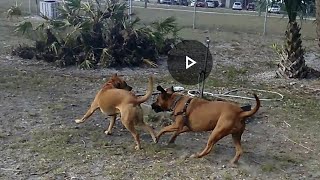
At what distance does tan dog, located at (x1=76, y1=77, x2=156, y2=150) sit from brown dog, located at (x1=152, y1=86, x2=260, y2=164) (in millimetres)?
198

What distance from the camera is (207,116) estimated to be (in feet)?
18.3

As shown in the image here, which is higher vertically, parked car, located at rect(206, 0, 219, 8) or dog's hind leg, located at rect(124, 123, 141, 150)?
parked car, located at rect(206, 0, 219, 8)

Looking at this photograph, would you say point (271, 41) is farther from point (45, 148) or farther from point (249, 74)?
point (45, 148)

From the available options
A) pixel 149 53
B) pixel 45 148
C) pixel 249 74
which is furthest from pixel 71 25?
pixel 45 148

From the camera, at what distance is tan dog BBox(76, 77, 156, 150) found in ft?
19.2

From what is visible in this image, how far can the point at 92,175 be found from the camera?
17.2 ft

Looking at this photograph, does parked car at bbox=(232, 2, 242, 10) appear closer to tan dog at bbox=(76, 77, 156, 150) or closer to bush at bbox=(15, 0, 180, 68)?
bush at bbox=(15, 0, 180, 68)

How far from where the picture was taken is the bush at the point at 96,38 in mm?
11102

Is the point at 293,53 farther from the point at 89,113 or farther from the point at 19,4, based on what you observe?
the point at 19,4

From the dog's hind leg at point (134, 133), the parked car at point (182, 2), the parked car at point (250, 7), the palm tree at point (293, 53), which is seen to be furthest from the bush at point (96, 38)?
the parked car at point (182, 2)

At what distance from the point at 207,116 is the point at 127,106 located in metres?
0.94

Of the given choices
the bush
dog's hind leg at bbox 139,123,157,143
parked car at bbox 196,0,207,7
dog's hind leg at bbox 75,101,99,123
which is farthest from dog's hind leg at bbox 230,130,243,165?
parked car at bbox 196,0,207,7

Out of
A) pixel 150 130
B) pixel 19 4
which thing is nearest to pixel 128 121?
pixel 150 130

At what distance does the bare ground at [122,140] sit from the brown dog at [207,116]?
0.98 feet
